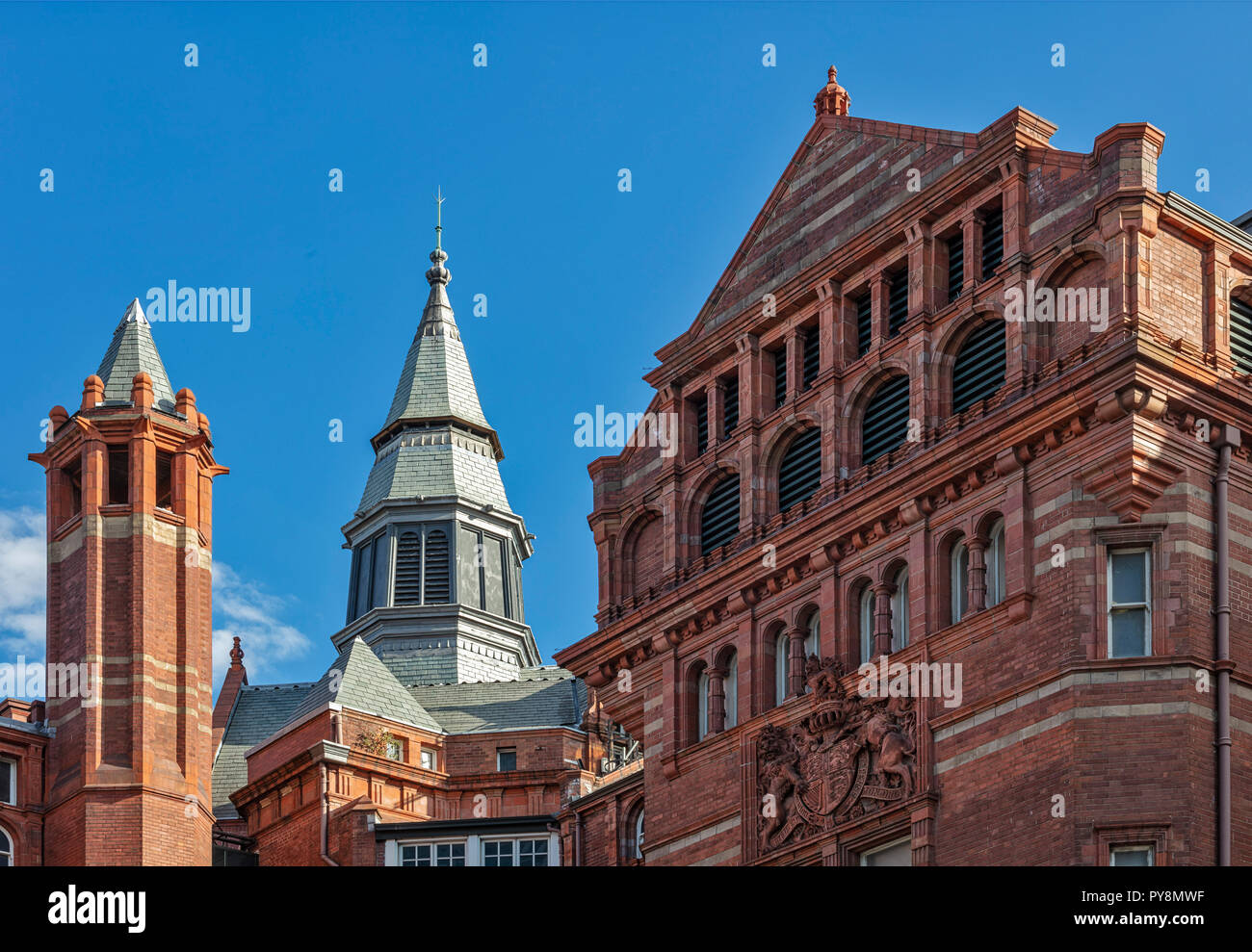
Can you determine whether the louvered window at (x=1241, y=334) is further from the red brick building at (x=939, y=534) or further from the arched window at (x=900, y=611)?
the arched window at (x=900, y=611)

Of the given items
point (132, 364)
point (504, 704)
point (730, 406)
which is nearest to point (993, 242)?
point (730, 406)

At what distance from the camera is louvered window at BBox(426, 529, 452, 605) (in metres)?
142

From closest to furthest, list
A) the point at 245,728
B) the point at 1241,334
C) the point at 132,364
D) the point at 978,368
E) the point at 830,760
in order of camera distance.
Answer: the point at 1241,334 → the point at 830,760 → the point at 978,368 → the point at 132,364 → the point at 245,728

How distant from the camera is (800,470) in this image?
64812mm

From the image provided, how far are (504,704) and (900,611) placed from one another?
64.8 metres

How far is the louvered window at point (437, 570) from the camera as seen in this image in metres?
142

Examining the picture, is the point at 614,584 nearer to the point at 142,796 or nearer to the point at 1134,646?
the point at 1134,646

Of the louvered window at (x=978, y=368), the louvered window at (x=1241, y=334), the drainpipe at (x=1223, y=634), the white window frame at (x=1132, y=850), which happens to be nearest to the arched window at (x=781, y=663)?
the louvered window at (x=978, y=368)

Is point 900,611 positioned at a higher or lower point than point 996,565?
lower

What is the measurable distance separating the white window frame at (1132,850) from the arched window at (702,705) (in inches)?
507

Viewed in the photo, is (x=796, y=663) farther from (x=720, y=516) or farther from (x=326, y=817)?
(x=326, y=817)

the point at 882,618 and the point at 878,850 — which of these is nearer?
the point at 878,850

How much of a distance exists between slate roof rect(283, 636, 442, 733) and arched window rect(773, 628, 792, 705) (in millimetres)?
49316

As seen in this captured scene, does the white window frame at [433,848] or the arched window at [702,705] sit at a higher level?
the arched window at [702,705]
